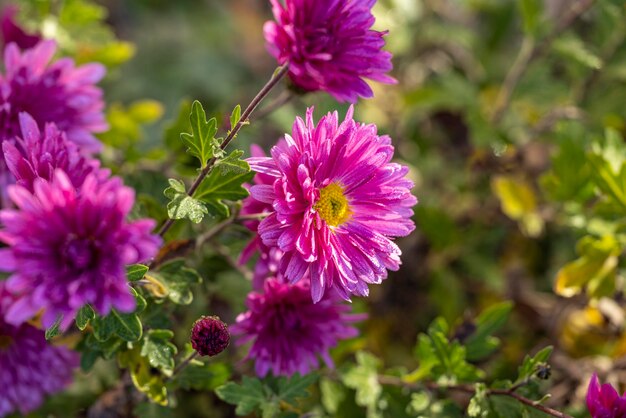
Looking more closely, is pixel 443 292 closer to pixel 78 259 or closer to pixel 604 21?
pixel 604 21

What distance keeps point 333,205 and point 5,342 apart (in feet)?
1.90

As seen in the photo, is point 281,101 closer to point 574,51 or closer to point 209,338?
point 209,338

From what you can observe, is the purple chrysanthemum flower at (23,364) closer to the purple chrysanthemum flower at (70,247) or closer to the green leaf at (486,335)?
the purple chrysanthemum flower at (70,247)

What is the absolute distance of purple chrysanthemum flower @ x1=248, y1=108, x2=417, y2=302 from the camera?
0.88m

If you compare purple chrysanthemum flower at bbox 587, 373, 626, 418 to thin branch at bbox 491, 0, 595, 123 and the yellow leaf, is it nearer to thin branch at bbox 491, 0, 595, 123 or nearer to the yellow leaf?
the yellow leaf

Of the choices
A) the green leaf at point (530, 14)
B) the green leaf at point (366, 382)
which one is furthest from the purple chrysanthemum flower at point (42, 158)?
the green leaf at point (530, 14)

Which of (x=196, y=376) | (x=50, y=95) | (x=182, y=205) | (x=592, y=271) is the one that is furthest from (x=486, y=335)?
(x=50, y=95)

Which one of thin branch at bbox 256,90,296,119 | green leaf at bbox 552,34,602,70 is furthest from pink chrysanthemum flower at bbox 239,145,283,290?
green leaf at bbox 552,34,602,70

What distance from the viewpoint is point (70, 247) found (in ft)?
2.47

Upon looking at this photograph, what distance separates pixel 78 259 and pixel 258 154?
0.35 meters

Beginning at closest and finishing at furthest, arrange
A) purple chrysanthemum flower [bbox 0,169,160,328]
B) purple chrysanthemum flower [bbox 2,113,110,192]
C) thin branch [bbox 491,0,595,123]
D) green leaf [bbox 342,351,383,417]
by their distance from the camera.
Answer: purple chrysanthemum flower [bbox 0,169,160,328] → purple chrysanthemum flower [bbox 2,113,110,192] → green leaf [bbox 342,351,383,417] → thin branch [bbox 491,0,595,123]

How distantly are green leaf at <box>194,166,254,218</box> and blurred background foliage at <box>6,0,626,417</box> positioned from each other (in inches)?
5.6

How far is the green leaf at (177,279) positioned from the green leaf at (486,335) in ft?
1.68

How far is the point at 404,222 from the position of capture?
→ 94 centimetres
